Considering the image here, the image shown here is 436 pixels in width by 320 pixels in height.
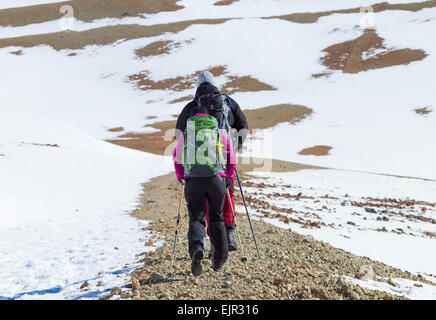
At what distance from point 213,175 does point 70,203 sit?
9.85 metres

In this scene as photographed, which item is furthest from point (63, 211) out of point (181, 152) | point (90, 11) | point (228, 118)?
point (90, 11)

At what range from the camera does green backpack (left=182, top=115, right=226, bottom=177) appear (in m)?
4.12

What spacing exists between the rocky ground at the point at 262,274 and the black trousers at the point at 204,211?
44 centimetres

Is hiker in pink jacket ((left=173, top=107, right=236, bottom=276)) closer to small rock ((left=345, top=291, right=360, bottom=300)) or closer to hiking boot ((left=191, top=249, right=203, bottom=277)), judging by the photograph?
hiking boot ((left=191, top=249, right=203, bottom=277))

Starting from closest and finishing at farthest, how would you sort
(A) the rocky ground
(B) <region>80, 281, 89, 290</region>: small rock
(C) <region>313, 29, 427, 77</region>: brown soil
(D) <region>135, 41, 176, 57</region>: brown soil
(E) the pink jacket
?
(A) the rocky ground, (E) the pink jacket, (B) <region>80, 281, 89, 290</region>: small rock, (C) <region>313, 29, 427, 77</region>: brown soil, (D) <region>135, 41, 176, 57</region>: brown soil

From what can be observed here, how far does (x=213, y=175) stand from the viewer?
413 cm

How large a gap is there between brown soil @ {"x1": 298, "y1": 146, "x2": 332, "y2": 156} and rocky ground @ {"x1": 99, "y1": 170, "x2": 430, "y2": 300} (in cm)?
2705

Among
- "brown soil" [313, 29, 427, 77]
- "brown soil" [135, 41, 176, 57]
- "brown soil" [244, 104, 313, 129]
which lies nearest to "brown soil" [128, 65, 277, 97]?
"brown soil" [135, 41, 176, 57]

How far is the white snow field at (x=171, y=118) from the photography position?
7.82 meters

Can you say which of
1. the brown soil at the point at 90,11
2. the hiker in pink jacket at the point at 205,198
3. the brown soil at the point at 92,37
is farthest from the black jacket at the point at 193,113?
the brown soil at the point at 90,11

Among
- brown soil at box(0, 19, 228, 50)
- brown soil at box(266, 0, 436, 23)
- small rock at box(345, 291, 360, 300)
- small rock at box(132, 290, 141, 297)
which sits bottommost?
small rock at box(345, 291, 360, 300)
